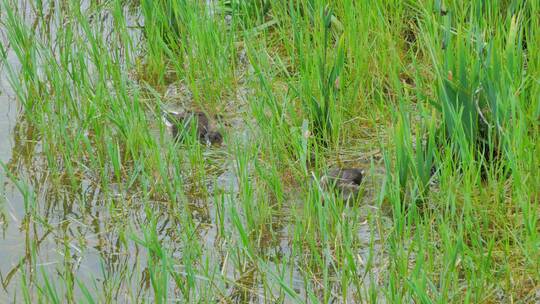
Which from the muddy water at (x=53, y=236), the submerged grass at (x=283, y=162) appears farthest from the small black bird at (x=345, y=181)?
the muddy water at (x=53, y=236)

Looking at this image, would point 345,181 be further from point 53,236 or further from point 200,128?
point 53,236

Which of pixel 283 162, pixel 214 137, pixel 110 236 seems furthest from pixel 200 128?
pixel 110 236

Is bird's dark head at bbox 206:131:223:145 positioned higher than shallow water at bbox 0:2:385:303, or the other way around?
bird's dark head at bbox 206:131:223:145

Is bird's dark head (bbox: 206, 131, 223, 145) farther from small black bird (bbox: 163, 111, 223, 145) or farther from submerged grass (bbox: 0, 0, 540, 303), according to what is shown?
submerged grass (bbox: 0, 0, 540, 303)

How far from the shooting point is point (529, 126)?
3209 millimetres

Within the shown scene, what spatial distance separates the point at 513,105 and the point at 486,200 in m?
0.30

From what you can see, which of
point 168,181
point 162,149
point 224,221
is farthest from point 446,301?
point 162,149

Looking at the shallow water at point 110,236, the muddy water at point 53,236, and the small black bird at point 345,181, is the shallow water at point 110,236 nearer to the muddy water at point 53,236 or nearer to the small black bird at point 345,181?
the muddy water at point 53,236

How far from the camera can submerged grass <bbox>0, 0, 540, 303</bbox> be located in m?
2.73

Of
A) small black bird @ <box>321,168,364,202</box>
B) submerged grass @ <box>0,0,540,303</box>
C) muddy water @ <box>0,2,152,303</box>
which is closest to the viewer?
submerged grass @ <box>0,0,540,303</box>

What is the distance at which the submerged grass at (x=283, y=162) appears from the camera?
107 inches

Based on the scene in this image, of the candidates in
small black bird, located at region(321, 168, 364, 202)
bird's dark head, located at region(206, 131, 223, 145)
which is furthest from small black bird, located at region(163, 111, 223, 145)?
small black bird, located at region(321, 168, 364, 202)

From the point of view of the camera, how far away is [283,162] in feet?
11.1

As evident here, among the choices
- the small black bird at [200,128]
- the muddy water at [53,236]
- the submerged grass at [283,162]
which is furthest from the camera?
the small black bird at [200,128]
